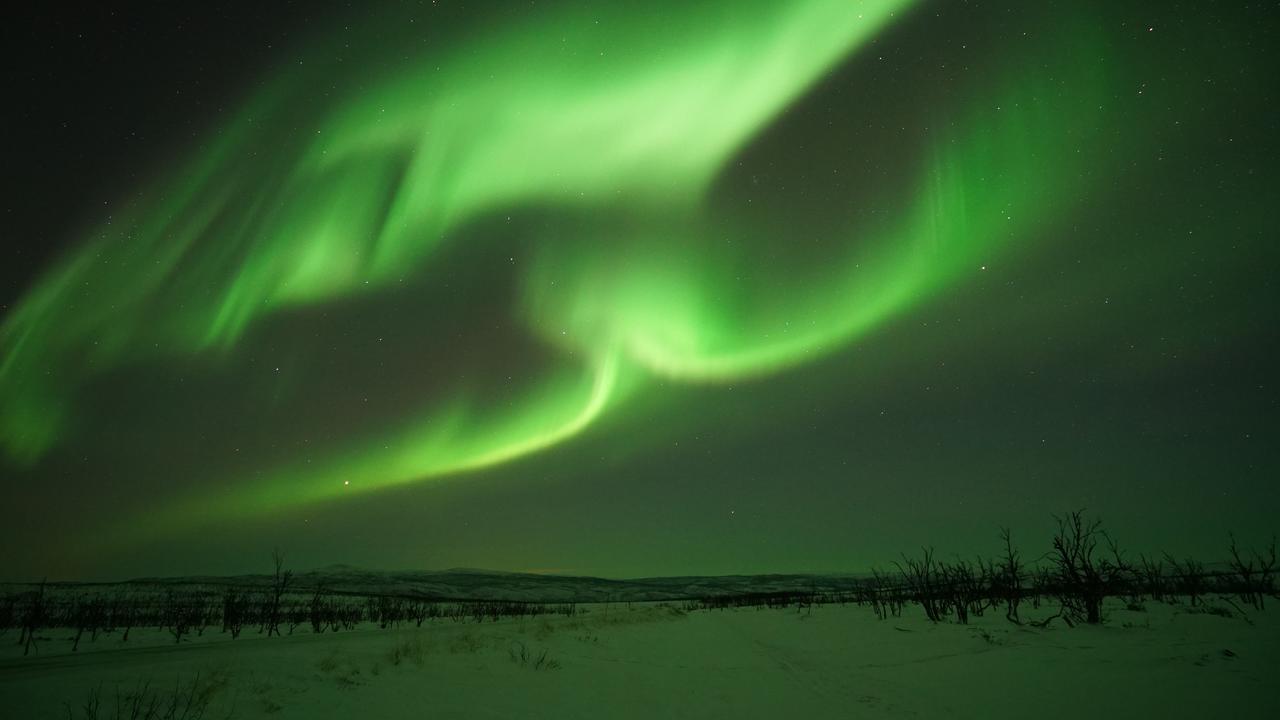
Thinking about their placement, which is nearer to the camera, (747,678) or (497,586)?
(747,678)

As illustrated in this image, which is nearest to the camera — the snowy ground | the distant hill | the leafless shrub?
the leafless shrub

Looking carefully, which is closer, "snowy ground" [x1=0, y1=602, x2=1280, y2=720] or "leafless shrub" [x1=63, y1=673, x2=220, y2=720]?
"leafless shrub" [x1=63, y1=673, x2=220, y2=720]

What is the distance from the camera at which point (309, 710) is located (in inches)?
357

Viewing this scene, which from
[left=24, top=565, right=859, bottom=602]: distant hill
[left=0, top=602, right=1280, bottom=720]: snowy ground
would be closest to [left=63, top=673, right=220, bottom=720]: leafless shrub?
Answer: [left=0, top=602, right=1280, bottom=720]: snowy ground

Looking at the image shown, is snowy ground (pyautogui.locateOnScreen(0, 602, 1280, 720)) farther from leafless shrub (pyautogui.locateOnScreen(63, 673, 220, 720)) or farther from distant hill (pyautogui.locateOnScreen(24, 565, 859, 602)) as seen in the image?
distant hill (pyautogui.locateOnScreen(24, 565, 859, 602))

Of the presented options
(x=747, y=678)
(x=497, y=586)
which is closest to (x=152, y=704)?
(x=747, y=678)

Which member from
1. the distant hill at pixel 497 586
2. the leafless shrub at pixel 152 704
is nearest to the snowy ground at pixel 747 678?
the leafless shrub at pixel 152 704

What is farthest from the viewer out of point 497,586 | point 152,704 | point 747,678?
point 497,586

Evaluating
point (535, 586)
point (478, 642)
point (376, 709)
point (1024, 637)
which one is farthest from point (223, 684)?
point (535, 586)

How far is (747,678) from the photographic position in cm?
1311

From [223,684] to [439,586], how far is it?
126 m

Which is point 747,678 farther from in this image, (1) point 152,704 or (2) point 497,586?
(2) point 497,586

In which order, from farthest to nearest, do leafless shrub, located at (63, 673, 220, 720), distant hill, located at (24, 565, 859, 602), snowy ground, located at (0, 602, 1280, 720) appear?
distant hill, located at (24, 565, 859, 602), snowy ground, located at (0, 602, 1280, 720), leafless shrub, located at (63, 673, 220, 720)

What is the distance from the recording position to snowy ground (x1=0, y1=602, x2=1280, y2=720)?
8938mm
